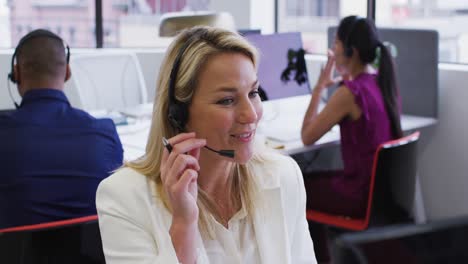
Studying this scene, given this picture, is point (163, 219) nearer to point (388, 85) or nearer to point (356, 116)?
point (356, 116)

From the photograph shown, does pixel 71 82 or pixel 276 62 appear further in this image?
pixel 71 82

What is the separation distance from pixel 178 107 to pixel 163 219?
0.77ft

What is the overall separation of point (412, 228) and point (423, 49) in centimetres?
355

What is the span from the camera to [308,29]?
660 centimetres

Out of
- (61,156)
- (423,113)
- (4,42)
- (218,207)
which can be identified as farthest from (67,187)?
(4,42)

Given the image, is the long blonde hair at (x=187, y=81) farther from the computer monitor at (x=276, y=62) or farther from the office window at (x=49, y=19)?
the office window at (x=49, y=19)

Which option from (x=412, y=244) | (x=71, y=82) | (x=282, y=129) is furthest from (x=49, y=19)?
(x=412, y=244)

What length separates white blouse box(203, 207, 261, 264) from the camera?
1.63m

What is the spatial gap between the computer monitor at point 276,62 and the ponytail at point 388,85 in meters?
0.58

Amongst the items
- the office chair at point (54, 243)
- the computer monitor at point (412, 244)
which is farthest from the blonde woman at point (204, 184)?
the computer monitor at point (412, 244)

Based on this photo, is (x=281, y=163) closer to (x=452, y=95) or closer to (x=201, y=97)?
(x=201, y=97)

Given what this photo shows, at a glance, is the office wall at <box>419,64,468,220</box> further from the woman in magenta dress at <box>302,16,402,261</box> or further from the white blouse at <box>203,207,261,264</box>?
the white blouse at <box>203,207,261,264</box>

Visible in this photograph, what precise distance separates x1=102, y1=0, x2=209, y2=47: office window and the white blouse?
3614 mm

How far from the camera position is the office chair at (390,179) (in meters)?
3.07
